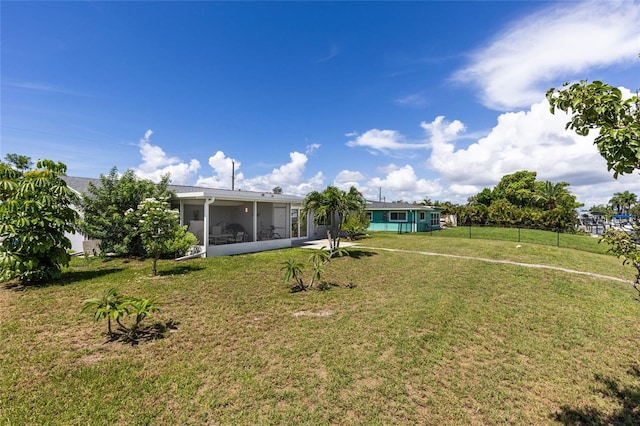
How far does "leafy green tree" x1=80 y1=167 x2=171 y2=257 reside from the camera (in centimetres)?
1078

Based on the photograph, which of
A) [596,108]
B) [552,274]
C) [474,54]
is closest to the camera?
[596,108]

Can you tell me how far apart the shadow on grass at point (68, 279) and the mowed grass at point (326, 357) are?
192 mm

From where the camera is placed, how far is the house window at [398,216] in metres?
27.8

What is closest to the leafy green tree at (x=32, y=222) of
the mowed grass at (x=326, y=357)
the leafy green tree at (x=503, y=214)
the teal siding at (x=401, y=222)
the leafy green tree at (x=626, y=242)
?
the mowed grass at (x=326, y=357)

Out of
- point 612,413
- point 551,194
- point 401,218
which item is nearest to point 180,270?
point 612,413

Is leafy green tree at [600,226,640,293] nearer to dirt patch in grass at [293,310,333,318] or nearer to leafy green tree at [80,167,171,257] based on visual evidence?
dirt patch in grass at [293,310,333,318]

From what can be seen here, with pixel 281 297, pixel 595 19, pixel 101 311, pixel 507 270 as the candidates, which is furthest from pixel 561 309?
pixel 101 311

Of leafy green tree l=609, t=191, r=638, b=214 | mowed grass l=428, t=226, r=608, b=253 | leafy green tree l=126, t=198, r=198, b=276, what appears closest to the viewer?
leafy green tree l=126, t=198, r=198, b=276

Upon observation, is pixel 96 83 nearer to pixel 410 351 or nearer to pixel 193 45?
pixel 193 45

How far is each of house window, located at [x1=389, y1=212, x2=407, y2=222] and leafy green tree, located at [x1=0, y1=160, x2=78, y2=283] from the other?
25.1 m

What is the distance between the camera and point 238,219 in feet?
56.7

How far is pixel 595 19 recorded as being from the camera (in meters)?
4.59

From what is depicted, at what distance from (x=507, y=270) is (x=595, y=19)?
27.0 feet

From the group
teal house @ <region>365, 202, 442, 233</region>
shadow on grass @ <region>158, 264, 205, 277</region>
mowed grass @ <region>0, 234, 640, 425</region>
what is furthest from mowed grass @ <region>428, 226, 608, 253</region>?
shadow on grass @ <region>158, 264, 205, 277</region>
